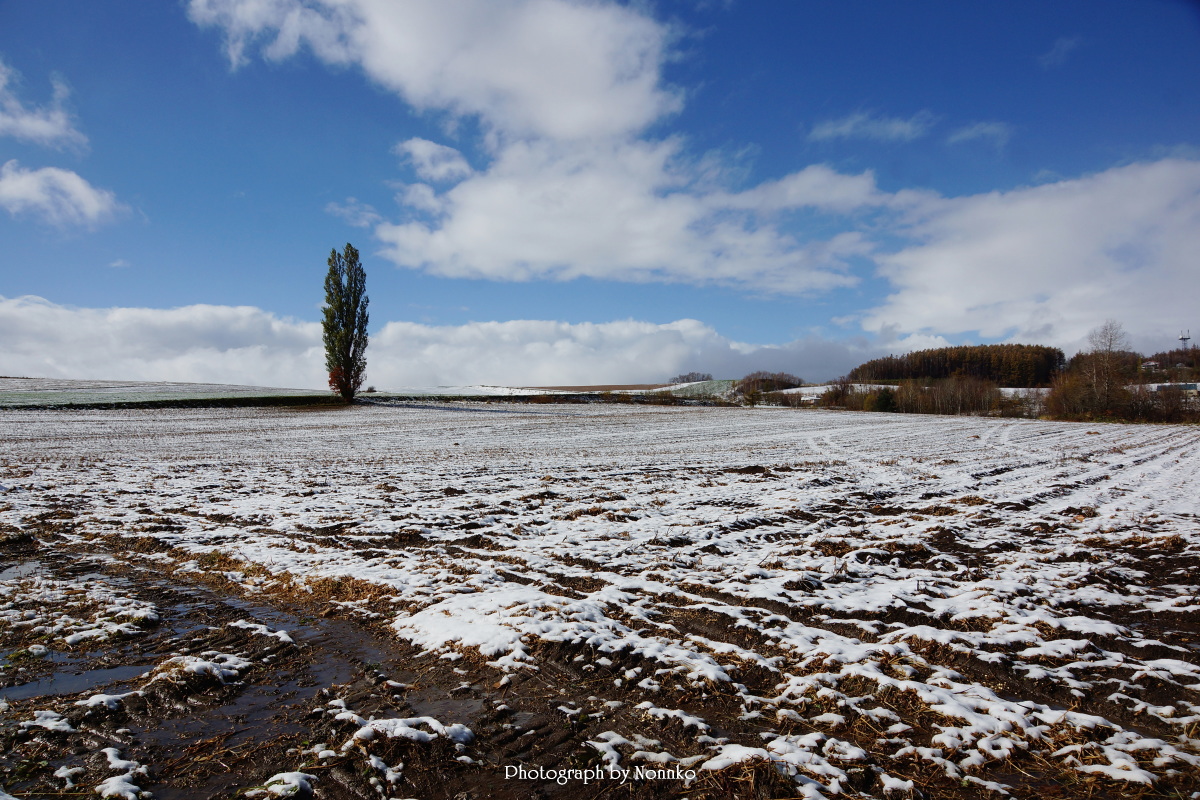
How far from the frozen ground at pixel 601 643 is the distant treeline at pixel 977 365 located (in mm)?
131975

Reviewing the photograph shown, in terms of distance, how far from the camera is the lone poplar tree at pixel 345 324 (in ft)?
201

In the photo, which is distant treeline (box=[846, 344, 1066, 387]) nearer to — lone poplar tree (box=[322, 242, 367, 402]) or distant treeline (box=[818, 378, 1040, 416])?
distant treeline (box=[818, 378, 1040, 416])

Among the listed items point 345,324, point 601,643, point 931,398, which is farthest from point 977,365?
point 601,643

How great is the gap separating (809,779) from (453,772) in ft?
7.74

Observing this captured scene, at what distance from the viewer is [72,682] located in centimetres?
470

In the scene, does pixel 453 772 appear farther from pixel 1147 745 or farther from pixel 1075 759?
pixel 1147 745

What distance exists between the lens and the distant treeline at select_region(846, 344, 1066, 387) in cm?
12812

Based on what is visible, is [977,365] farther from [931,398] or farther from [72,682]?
A: [72,682]

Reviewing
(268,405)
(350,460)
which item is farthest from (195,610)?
(268,405)

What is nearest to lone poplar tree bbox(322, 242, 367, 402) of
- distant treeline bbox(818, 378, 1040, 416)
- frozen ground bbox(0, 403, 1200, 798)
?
frozen ground bbox(0, 403, 1200, 798)

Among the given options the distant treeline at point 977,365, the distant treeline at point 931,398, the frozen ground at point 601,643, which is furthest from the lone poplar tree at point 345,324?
the distant treeline at point 977,365

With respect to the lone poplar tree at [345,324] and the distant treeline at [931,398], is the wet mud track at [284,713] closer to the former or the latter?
the lone poplar tree at [345,324]

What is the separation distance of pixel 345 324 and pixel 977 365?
149 m

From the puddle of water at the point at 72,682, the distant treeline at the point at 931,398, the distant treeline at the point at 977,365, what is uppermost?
the distant treeline at the point at 977,365
